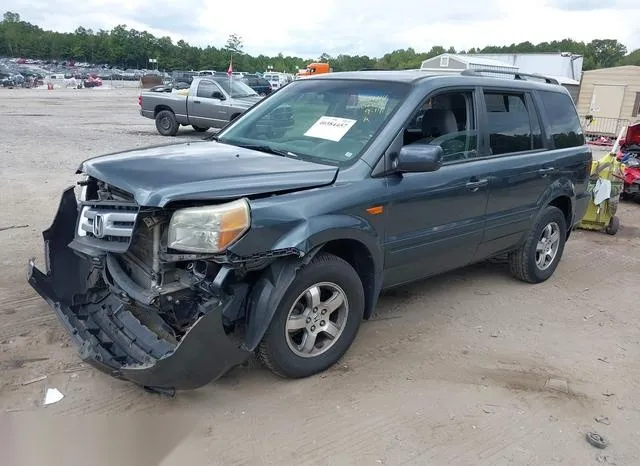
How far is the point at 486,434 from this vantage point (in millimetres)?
3156

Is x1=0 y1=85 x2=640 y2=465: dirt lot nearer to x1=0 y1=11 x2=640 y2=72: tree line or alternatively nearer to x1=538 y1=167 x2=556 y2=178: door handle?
x1=538 y1=167 x2=556 y2=178: door handle

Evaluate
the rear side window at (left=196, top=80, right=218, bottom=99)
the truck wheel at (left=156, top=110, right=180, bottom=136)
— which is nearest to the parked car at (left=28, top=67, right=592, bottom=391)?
the rear side window at (left=196, top=80, right=218, bottom=99)

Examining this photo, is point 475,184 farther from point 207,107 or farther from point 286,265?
point 207,107

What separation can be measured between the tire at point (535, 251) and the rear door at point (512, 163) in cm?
20

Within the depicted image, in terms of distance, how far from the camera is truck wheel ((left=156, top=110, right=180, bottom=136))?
1587 centimetres

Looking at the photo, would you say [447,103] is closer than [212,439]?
No

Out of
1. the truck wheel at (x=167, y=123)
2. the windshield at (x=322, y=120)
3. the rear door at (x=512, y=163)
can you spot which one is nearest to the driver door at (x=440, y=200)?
the rear door at (x=512, y=163)

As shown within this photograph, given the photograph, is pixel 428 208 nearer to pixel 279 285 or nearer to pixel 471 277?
pixel 279 285

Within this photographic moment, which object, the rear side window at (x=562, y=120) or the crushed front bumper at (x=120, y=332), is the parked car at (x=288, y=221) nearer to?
the crushed front bumper at (x=120, y=332)

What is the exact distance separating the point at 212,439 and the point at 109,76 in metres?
74.2

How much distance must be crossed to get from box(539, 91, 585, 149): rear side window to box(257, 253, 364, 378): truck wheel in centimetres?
291

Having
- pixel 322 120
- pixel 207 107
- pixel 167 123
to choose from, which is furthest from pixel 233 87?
pixel 322 120

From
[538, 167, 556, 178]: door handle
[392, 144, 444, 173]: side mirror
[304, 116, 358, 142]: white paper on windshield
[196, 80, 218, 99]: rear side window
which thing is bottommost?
[538, 167, 556, 178]: door handle

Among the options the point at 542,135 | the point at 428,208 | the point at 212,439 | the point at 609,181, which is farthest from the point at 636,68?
the point at 212,439
